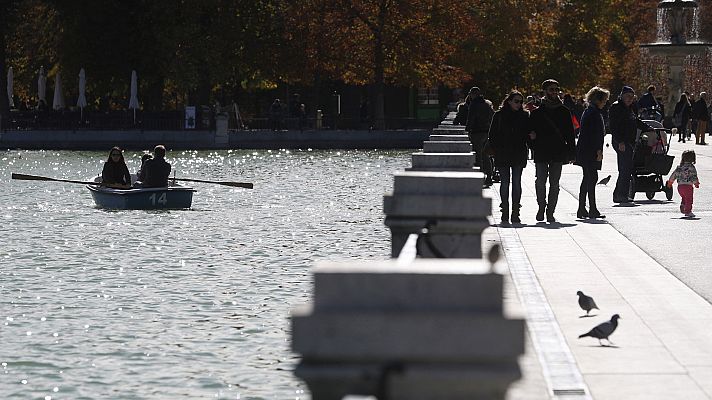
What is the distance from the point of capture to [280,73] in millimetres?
77000

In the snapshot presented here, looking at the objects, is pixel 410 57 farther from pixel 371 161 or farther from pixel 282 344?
pixel 282 344

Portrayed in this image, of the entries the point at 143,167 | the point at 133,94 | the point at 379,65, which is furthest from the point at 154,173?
the point at 379,65

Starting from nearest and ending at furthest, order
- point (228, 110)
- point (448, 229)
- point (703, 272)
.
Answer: point (448, 229), point (703, 272), point (228, 110)

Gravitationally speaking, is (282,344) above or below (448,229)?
below

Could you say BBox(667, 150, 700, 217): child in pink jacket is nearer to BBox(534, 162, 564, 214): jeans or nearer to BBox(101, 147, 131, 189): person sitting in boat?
BBox(534, 162, 564, 214): jeans

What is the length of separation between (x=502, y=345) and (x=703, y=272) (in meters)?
10.2

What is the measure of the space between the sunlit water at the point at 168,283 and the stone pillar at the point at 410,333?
23.8 feet

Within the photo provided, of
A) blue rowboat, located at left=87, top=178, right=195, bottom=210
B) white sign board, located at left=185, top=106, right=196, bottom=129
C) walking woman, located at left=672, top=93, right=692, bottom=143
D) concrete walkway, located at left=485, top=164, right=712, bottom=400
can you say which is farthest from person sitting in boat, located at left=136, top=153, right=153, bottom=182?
white sign board, located at left=185, top=106, right=196, bottom=129

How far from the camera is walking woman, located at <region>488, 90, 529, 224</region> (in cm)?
2078

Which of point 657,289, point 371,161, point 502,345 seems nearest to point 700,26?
point 371,161

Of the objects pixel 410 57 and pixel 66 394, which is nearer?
pixel 66 394

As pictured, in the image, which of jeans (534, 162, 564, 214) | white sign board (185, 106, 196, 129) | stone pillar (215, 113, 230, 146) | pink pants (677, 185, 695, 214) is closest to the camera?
jeans (534, 162, 564, 214)

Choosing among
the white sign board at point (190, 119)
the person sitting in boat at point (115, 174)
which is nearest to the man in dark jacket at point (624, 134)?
the person sitting in boat at point (115, 174)

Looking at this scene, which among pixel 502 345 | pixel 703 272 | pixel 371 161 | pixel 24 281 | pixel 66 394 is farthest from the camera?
pixel 371 161
